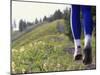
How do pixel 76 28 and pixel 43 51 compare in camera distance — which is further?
pixel 76 28

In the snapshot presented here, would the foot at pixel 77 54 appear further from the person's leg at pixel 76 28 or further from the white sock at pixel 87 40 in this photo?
the white sock at pixel 87 40

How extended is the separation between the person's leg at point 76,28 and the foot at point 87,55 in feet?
0.22

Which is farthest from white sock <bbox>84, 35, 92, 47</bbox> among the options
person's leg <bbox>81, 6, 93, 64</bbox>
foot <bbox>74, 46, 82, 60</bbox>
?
foot <bbox>74, 46, 82, 60</bbox>

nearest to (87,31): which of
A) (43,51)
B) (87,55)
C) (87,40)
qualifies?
(87,40)

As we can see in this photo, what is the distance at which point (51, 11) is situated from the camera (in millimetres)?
2455

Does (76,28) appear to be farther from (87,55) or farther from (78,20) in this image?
(87,55)

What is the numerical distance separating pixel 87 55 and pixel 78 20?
432 mm

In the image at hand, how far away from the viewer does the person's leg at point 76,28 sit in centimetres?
254

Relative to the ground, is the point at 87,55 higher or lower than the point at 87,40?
lower

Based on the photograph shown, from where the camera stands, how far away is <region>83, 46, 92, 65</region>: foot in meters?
2.60

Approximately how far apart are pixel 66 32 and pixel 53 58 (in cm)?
33

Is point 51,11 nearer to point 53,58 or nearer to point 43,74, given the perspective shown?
point 53,58

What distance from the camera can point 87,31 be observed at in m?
2.60

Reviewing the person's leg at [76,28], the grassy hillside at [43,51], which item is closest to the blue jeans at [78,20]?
the person's leg at [76,28]
